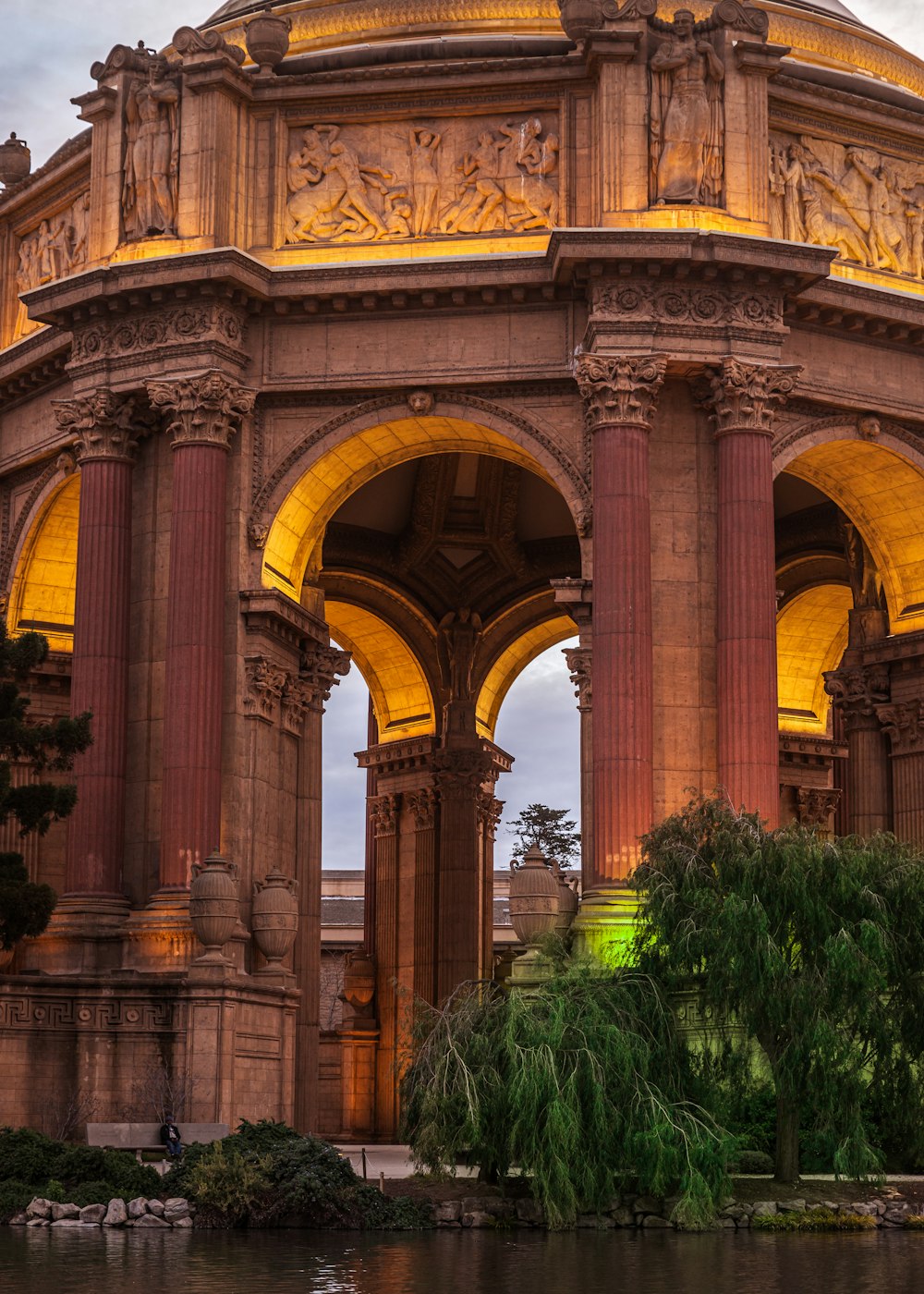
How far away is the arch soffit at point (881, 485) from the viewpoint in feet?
148

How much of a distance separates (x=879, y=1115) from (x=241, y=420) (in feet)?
64.7

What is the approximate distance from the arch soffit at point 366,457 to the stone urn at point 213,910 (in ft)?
23.8

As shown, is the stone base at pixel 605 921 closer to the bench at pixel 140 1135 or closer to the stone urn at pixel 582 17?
the bench at pixel 140 1135

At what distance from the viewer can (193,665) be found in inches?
1661

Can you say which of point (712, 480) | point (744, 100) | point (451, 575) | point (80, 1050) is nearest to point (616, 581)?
point (712, 480)

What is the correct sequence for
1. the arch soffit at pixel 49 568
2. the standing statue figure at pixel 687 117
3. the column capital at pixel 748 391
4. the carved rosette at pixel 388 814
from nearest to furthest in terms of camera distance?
the column capital at pixel 748 391, the standing statue figure at pixel 687 117, the arch soffit at pixel 49 568, the carved rosette at pixel 388 814

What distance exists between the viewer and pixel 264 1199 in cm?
2967

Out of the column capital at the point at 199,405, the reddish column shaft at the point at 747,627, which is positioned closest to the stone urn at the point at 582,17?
the reddish column shaft at the point at 747,627

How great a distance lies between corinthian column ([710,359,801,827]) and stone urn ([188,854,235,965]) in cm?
959

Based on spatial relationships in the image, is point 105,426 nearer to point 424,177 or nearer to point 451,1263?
point 424,177

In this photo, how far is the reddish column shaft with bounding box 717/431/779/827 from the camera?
41.0m

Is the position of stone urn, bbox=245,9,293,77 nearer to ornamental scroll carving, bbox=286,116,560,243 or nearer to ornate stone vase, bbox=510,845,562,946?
ornamental scroll carving, bbox=286,116,560,243

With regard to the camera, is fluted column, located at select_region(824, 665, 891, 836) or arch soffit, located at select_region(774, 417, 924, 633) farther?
fluted column, located at select_region(824, 665, 891, 836)

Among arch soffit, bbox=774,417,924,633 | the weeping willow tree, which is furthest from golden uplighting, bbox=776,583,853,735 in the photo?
the weeping willow tree
